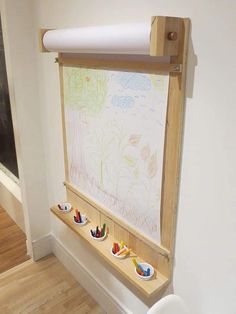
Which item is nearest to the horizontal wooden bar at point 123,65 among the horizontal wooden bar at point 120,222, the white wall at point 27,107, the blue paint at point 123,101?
the blue paint at point 123,101

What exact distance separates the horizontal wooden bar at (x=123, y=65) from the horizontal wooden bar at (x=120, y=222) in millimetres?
701

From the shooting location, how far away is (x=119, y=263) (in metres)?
1.31

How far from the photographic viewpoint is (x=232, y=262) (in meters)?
0.94

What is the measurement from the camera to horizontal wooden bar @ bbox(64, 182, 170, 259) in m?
1.18

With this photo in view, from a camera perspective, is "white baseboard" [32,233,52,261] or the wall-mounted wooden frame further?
"white baseboard" [32,233,52,261]

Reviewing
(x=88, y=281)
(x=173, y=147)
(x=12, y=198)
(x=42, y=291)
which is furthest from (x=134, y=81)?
(x=12, y=198)

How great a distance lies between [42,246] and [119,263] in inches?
42.6

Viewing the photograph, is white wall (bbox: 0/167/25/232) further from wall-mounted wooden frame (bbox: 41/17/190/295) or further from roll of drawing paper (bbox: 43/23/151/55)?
roll of drawing paper (bbox: 43/23/151/55)

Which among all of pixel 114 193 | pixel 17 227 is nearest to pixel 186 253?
pixel 114 193

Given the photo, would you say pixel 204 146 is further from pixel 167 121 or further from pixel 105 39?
pixel 105 39

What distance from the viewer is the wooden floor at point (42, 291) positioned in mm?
1773

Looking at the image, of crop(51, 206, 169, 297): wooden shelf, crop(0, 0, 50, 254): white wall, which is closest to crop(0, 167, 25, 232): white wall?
crop(0, 0, 50, 254): white wall

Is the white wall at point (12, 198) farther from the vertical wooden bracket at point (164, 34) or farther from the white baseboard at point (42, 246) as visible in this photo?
the vertical wooden bracket at point (164, 34)

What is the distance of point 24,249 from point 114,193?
1.35 meters
